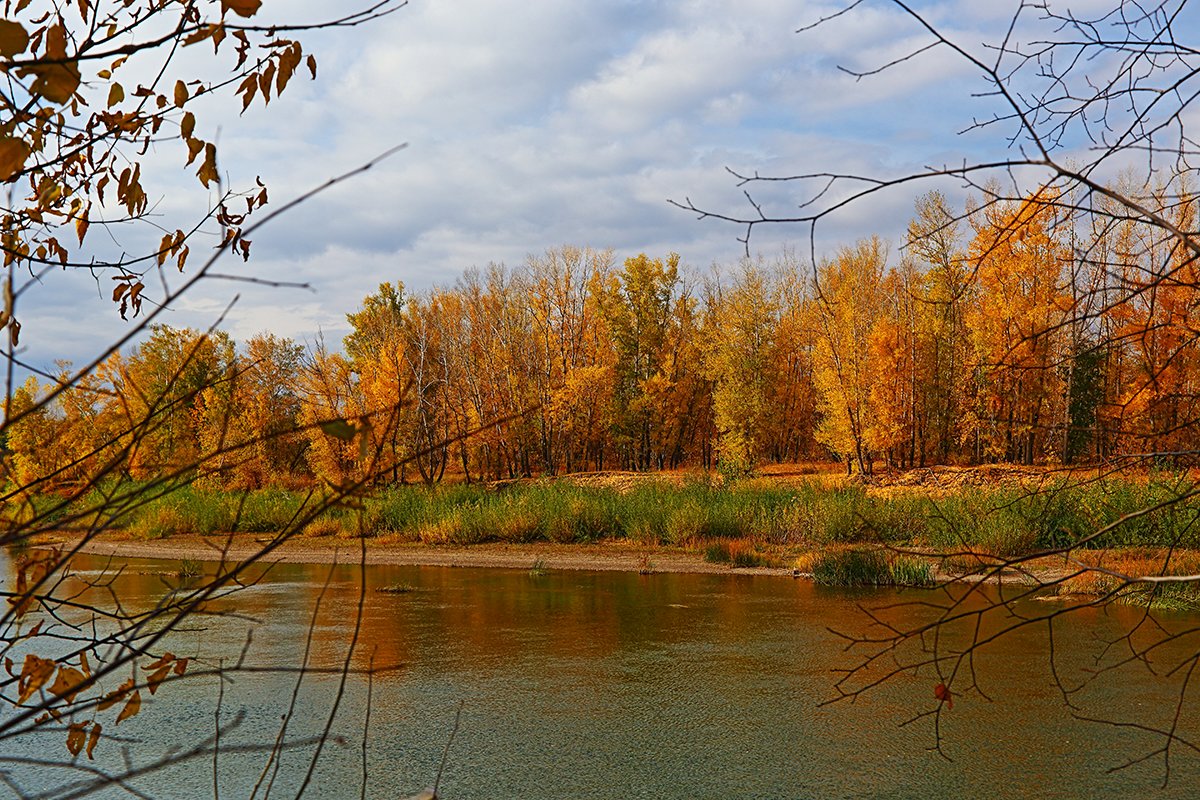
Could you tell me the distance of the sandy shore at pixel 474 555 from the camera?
1335cm

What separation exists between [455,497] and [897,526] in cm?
804

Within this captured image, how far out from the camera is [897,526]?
45.8 ft

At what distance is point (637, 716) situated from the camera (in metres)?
5.77

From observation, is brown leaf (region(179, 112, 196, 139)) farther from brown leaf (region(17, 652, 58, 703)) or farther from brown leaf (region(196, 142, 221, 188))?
brown leaf (region(17, 652, 58, 703))

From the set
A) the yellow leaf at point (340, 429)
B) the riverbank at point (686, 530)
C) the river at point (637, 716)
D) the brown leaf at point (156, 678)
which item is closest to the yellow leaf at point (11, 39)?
the yellow leaf at point (340, 429)

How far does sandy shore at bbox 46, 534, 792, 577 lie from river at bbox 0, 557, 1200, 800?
3.84 metres

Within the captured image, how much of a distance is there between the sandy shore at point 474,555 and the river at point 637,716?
3.84 metres

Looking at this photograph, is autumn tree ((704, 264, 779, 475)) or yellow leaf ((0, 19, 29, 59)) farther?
autumn tree ((704, 264, 779, 475))

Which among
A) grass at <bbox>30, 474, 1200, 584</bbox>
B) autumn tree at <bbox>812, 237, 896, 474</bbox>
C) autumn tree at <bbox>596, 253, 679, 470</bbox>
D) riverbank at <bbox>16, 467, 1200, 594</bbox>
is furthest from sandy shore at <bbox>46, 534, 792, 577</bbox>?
autumn tree at <bbox>596, 253, 679, 470</bbox>

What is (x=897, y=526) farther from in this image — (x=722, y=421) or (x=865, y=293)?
(x=865, y=293)

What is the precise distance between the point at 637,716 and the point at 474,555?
365 inches

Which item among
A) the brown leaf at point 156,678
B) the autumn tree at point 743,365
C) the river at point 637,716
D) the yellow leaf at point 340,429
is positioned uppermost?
the autumn tree at point 743,365

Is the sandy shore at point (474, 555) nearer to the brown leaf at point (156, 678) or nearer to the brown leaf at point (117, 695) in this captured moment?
the brown leaf at point (156, 678)

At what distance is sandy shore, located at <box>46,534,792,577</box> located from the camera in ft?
43.8
